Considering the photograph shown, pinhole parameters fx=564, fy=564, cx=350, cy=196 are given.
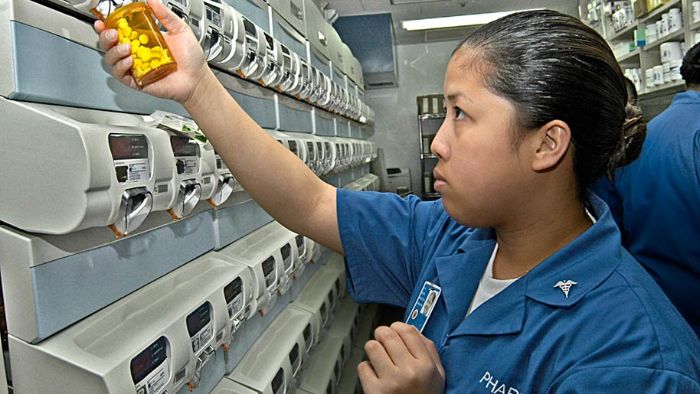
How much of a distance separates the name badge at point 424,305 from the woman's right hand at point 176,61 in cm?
61

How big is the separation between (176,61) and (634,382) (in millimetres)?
893

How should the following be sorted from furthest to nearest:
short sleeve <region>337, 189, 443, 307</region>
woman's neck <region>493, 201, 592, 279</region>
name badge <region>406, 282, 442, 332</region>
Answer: short sleeve <region>337, 189, 443, 307</region> → name badge <region>406, 282, 442, 332</region> → woman's neck <region>493, 201, 592, 279</region>

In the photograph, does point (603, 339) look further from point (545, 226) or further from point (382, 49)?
point (382, 49)

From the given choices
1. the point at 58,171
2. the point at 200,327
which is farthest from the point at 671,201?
the point at 58,171

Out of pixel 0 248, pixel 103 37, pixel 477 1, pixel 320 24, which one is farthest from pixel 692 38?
pixel 0 248

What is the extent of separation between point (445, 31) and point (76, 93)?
591 centimetres

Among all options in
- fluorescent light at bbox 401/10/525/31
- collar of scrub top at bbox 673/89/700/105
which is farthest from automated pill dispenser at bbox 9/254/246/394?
fluorescent light at bbox 401/10/525/31

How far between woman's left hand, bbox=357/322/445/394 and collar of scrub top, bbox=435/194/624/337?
0.10 metres

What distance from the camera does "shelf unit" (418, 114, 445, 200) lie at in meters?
6.52

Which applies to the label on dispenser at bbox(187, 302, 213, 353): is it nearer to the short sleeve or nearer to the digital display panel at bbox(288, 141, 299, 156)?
the short sleeve

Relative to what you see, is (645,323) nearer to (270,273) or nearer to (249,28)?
(270,273)

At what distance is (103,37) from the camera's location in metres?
0.90

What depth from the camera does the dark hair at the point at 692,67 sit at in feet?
6.47

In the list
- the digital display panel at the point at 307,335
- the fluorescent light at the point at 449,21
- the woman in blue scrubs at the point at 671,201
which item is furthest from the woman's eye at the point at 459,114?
the fluorescent light at the point at 449,21
